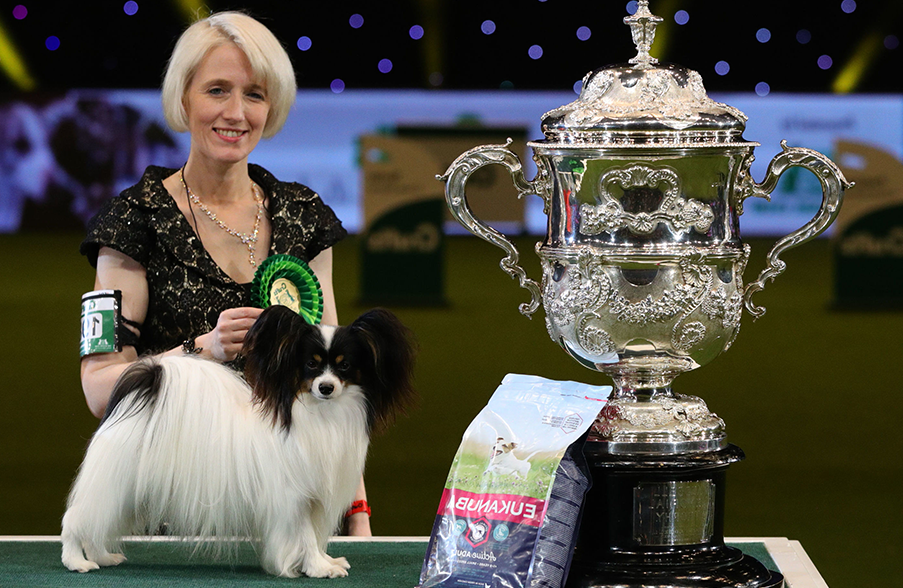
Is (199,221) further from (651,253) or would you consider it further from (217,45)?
(651,253)

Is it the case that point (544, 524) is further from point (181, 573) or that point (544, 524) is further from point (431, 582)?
point (181, 573)


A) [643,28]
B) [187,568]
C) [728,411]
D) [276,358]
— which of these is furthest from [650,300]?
[728,411]

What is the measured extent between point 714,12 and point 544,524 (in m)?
10.5

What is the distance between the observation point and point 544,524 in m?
1.34

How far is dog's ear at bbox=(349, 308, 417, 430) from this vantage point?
161cm

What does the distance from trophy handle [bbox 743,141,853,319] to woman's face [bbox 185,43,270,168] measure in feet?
2.94

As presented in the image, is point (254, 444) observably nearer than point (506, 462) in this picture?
No

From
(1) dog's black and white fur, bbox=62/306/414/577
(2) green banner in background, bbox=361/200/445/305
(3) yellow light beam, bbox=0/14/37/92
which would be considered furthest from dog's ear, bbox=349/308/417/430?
(3) yellow light beam, bbox=0/14/37/92

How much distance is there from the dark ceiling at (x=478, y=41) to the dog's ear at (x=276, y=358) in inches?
377

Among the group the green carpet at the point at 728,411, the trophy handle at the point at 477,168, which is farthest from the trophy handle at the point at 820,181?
the green carpet at the point at 728,411

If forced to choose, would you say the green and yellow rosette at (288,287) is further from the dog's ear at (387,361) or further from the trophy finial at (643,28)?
the trophy finial at (643,28)

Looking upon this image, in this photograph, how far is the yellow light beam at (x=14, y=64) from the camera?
11.7 metres

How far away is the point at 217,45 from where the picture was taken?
200 centimetres

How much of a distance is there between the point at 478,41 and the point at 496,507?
1053 cm
